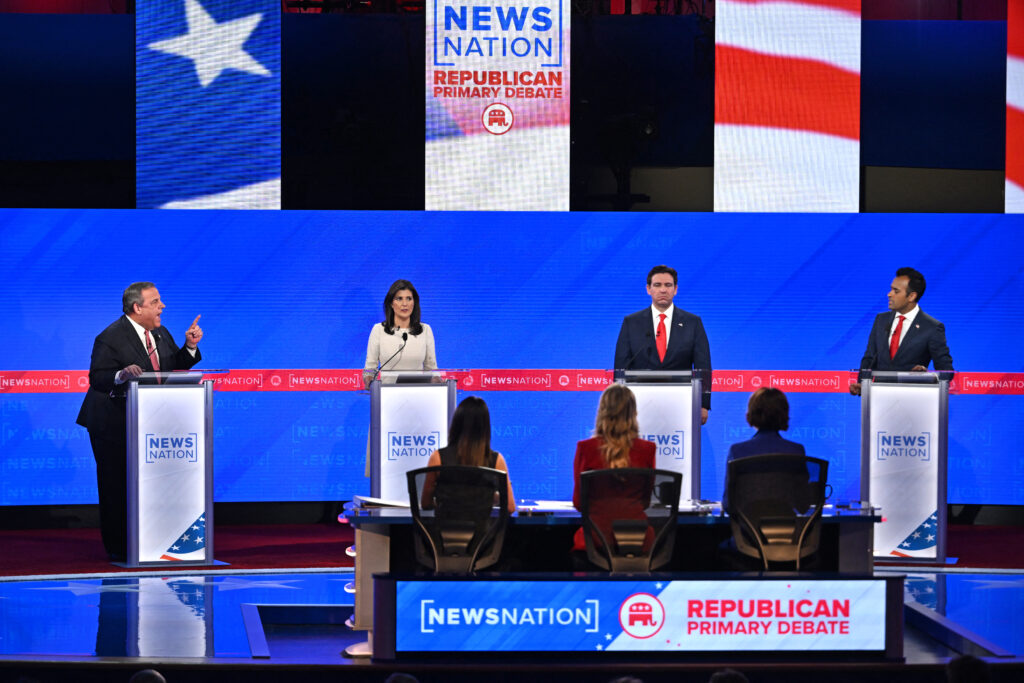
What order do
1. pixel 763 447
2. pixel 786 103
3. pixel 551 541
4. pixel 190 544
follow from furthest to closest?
pixel 786 103, pixel 190 544, pixel 551 541, pixel 763 447

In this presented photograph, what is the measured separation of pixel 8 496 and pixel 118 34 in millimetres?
3101

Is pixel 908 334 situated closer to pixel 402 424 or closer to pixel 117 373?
pixel 402 424

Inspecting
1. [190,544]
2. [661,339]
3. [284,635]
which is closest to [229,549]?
[190,544]

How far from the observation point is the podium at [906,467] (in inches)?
270

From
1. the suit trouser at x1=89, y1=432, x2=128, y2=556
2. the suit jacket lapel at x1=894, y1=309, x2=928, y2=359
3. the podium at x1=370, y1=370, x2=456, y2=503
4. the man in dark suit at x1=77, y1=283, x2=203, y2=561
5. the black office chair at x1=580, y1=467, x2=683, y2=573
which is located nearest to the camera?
the black office chair at x1=580, y1=467, x2=683, y2=573

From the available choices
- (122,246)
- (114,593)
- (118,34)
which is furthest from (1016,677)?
(118,34)

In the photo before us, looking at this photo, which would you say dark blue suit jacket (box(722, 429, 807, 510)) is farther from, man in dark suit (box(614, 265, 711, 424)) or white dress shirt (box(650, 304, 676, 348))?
white dress shirt (box(650, 304, 676, 348))

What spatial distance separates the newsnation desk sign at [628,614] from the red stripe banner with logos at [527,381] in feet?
13.0

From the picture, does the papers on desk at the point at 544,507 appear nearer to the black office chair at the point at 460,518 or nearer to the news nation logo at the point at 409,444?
the black office chair at the point at 460,518

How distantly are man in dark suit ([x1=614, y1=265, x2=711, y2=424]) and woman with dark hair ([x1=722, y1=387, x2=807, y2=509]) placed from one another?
203 centimetres

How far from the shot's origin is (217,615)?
5.72 m

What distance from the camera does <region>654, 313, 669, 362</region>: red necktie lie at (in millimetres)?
7238

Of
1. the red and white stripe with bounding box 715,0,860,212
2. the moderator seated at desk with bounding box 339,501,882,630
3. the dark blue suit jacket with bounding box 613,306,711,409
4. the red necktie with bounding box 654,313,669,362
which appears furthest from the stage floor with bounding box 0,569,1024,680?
the red and white stripe with bounding box 715,0,860,212

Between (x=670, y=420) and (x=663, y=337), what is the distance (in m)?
0.65
